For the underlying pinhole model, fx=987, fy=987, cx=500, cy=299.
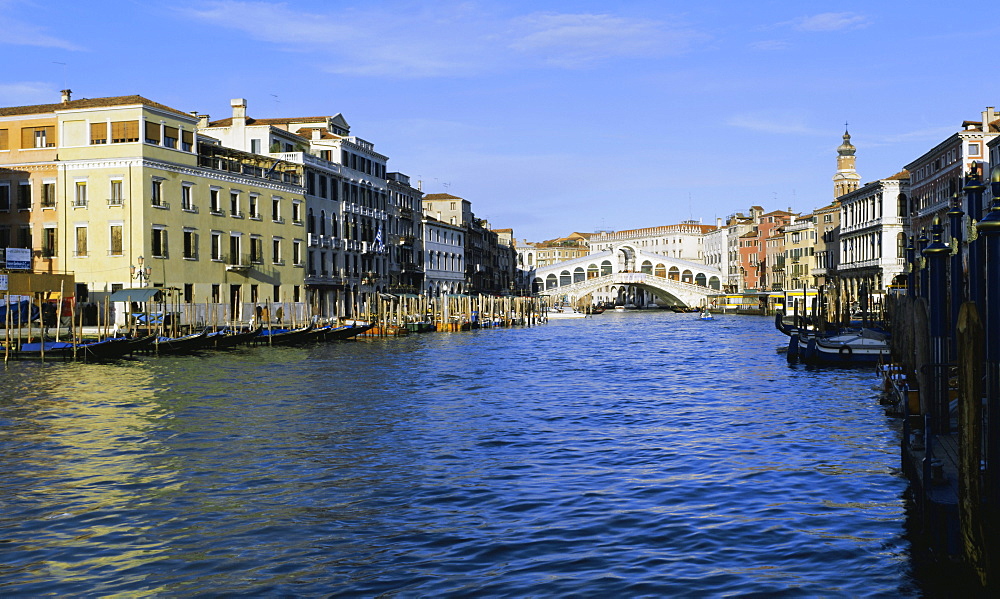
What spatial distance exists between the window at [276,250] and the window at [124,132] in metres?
8.93

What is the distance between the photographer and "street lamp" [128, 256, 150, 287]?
3281 centimetres

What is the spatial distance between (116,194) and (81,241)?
2.05 m

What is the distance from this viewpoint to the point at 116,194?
111 ft

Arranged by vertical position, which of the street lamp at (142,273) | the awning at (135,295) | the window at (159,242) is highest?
the window at (159,242)

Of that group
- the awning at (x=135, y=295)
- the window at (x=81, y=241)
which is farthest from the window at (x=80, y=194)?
the awning at (x=135, y=295)

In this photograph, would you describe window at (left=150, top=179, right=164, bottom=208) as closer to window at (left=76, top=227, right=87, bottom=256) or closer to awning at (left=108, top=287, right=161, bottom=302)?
window at (left=76, top=227, right=87, bottom=256)

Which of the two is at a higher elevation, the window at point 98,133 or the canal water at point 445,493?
the window at point 98,133

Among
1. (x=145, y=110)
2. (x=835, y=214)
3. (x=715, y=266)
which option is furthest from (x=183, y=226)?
(x=715, y=266)

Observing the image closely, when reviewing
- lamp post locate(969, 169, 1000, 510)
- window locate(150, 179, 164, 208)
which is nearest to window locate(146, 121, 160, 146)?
window locate(150, 179, 164, 208)

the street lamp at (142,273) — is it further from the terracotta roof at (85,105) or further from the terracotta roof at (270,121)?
the terracotta roof at (270,121)

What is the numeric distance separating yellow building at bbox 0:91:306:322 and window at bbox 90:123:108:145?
34 mm

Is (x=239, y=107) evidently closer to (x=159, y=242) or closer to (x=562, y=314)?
(x=159, y=242)

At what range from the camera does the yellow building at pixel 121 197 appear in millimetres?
33531

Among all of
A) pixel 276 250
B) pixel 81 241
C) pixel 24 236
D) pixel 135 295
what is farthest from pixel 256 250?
pixel 135 295
